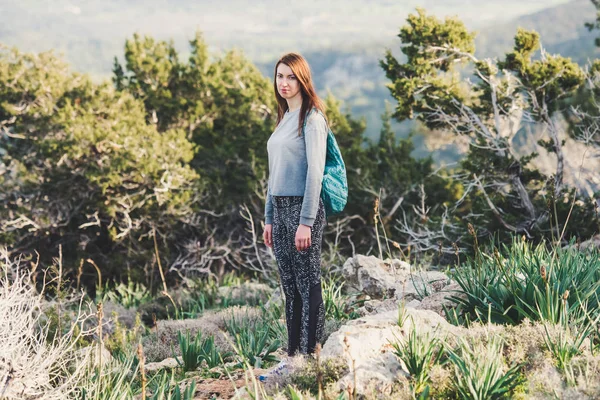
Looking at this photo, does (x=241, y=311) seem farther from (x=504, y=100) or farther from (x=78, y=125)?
(x=78, y=125)

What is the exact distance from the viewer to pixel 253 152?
1205cm

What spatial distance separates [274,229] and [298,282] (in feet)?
1.15

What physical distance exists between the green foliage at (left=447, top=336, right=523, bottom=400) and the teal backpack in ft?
3.60

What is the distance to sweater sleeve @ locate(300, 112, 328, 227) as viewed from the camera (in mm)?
3363

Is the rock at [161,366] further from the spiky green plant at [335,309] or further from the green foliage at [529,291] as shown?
the green foliage at [529,291]

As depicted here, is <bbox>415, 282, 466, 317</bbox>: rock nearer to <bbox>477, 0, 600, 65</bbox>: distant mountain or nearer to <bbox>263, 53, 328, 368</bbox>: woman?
<bbox>263, 53, 328, 368</bbox>: woman

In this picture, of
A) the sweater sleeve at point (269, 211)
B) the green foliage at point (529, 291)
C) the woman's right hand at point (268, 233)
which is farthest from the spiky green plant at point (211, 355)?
the green foliage at point (529, 291)

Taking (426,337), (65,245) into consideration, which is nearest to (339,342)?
(426,337)

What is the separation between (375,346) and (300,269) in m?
0.68

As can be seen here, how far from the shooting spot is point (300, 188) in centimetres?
349

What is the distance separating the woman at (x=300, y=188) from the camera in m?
3.39

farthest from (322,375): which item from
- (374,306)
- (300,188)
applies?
(374,306)

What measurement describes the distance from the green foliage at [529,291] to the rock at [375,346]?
342 mm

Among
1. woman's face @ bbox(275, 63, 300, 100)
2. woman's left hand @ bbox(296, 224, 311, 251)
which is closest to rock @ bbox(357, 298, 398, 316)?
woman's left hand @ bbox(296, 224, 311, 251)
